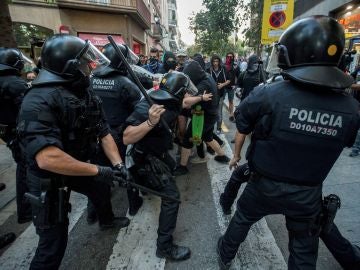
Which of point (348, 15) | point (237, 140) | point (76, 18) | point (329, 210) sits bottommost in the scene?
point (329, 210)

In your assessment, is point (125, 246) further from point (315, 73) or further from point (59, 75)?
point (315, 73)

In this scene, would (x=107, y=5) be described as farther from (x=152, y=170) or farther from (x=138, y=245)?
(x=138, y=245)

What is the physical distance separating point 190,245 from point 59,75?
2.02 metres

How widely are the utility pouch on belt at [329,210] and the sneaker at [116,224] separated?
2.03 metres

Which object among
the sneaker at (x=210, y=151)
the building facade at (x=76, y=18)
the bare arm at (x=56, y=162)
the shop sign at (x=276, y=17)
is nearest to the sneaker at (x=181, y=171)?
the sneaker at (x=210, y=151)

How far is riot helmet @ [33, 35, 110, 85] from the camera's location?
1772mm

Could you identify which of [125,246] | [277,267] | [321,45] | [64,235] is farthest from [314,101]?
[125,246]

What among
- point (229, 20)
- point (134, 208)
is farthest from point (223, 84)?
point (229, 20)

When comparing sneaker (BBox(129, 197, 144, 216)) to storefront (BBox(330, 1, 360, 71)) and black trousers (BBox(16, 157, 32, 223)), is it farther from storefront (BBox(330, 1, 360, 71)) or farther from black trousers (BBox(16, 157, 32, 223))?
storefront (BBox(330, 1, 360, 71))

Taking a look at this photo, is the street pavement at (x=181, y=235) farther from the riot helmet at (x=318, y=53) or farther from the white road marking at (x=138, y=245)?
the riot helmet at (x=318, y=53)

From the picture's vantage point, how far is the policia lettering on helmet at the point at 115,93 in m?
2.97

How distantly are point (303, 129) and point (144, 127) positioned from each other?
3.96 feet

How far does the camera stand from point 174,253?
2.35 m

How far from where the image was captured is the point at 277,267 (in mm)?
2225
